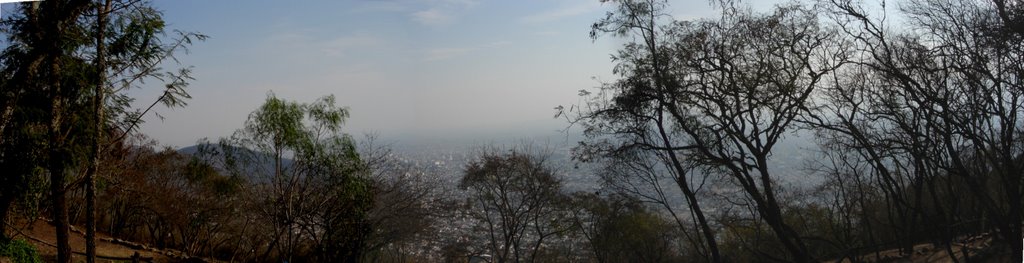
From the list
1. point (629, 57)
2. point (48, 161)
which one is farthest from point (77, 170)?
point (629, 57)

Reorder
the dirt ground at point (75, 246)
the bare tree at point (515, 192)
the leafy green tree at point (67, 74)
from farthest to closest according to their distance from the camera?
1. the bare tree at point (515, 192)
2. the dirt ground at point (75, 246)
3. the leafy green tree at point (67, 74)

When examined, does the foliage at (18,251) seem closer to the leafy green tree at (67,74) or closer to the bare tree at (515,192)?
the leafy green tree at (67,74)

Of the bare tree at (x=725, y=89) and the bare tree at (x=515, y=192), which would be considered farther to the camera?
the bare tree at (x=515, y=192)

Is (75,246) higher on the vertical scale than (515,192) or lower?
lower

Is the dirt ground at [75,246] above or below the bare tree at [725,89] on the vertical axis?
below

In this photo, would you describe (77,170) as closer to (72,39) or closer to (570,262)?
(72,39)

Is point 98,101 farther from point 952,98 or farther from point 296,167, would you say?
point 952,98

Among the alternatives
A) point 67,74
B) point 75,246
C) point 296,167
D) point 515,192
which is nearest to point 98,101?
point 67,74

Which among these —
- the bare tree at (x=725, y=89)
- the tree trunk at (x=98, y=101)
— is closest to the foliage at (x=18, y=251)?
the tree trunk at (x=98, y=101)

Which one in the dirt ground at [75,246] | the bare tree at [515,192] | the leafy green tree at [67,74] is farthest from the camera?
the bare tree at [515,192]

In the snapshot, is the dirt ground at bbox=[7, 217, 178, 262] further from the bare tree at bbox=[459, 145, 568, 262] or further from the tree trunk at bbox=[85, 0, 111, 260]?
the bare tree at bbox=[459, 145, 568, 262]

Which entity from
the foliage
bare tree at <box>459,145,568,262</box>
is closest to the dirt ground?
the foliage

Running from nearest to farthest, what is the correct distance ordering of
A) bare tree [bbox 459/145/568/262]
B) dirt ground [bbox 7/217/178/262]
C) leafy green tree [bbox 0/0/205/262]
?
leafy green tree [bbox 0/0/205/262]
dirt ground [bbox 7/217/178/262]
bare tree [bbox 459/145/568/262]
